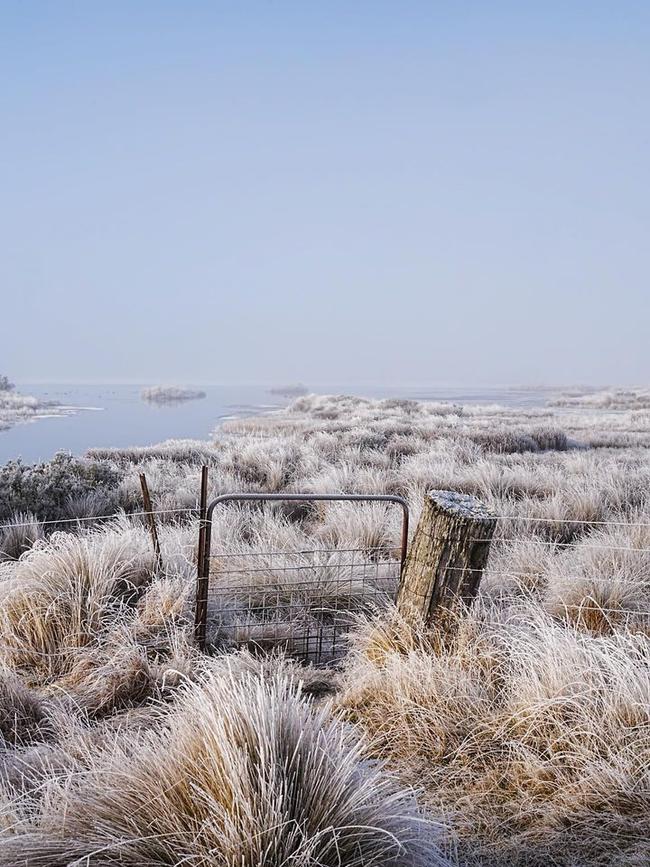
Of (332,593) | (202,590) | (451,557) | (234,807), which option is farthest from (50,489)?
(234,807)

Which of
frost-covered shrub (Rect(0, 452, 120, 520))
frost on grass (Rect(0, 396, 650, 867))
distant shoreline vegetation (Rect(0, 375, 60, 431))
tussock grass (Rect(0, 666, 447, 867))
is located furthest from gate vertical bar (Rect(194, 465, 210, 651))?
distant shoreline vegetation (Rect(0, 375, 60, 431))

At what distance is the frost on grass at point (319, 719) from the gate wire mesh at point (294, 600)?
5cm

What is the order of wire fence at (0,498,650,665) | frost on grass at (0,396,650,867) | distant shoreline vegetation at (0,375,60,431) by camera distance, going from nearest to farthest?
frost on grass at (0,396,650,867)
wire fence at (0,498,650,665)
distant shoreline vegetation at (0,375,60,431)

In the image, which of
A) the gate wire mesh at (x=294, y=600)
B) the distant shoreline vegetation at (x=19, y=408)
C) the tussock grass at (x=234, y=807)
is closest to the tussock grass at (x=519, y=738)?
the tussock grass at (x=234, y=807)

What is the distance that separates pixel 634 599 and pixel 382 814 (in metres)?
3.76

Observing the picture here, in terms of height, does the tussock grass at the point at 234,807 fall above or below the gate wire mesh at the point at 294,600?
above

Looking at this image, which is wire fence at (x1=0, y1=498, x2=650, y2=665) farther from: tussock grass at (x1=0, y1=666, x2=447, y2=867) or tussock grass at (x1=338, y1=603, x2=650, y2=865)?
tussock grass at (x1=0, y1=666, x2=447, y2=867)

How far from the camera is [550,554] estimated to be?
6719 mm

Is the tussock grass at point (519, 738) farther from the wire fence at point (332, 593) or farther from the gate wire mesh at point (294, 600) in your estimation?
the gate wire mesh at point (294, 600)

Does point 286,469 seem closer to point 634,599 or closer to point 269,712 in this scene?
point 634,599

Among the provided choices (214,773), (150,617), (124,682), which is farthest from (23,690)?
(214,773)

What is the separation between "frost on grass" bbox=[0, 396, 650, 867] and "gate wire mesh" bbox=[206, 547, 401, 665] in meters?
0.05

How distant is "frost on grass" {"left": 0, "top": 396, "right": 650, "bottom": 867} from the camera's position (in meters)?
2.35

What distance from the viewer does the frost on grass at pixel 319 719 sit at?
2352 millimetres
